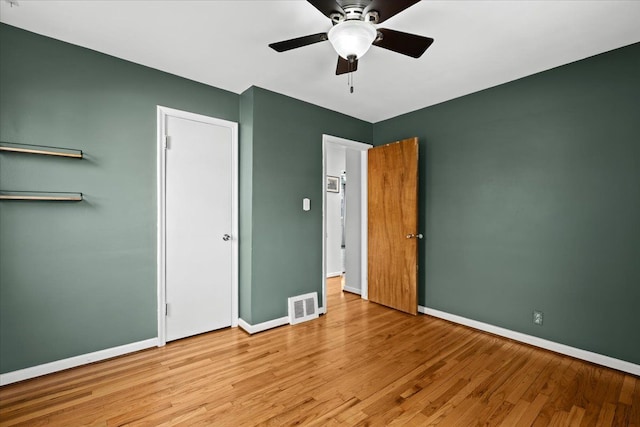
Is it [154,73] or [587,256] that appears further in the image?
[154,73]

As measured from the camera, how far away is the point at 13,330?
214cm

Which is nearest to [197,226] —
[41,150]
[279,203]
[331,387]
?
[279,203]

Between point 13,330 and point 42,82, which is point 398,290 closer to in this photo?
point 13,330

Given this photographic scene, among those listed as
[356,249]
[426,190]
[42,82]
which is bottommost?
[356,249]

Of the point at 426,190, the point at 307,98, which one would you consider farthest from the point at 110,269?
the point at 426,190

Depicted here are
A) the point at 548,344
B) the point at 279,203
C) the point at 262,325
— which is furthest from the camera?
the point at 279,203

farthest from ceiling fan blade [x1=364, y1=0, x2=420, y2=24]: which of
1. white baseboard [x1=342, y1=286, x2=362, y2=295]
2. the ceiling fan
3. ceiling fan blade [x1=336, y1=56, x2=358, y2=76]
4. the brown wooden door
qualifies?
white baseboard [x1=342, y1=286, x2=362, y2=295]

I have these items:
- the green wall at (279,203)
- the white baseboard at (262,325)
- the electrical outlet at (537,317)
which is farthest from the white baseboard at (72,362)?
the electrical outlet at (537,317)

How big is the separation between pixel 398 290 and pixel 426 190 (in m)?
1.34

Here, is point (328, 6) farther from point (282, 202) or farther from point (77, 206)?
point (77, 206)

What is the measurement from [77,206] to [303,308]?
2384 mm

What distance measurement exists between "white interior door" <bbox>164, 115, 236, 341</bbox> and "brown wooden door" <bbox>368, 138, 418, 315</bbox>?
1.95 meters

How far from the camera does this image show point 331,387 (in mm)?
2145

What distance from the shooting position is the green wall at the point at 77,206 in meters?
2.15
